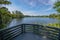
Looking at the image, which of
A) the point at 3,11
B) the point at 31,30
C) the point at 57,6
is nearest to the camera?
the point at 31,30

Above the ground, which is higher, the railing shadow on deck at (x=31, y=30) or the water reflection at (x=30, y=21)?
the water reflection at (x=30, y=21)

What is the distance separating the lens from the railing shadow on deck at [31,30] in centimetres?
510

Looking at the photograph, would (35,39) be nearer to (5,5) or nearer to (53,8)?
(53,8)

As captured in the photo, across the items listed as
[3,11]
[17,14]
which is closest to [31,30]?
[17,14]

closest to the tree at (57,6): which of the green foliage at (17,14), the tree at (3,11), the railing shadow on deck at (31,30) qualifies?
the railing shadow on deck at (31,30)

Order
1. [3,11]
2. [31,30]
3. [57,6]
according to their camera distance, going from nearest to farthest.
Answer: [31,30]
[3,11]
[57,6]

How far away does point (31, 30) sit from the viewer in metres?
7.56

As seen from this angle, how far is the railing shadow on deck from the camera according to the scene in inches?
201

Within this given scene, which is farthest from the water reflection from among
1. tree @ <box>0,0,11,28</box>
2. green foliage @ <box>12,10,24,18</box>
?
tree @ <box>0,0,11,28</box>

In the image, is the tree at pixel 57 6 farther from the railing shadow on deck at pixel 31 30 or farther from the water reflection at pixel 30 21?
the railing shadow on deck at pixel 31 30

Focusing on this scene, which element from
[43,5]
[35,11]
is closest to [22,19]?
[35,11]

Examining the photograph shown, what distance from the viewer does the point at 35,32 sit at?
286 inches

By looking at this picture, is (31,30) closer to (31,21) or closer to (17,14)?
(31,21)

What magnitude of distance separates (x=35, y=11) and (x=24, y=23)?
991 mm
